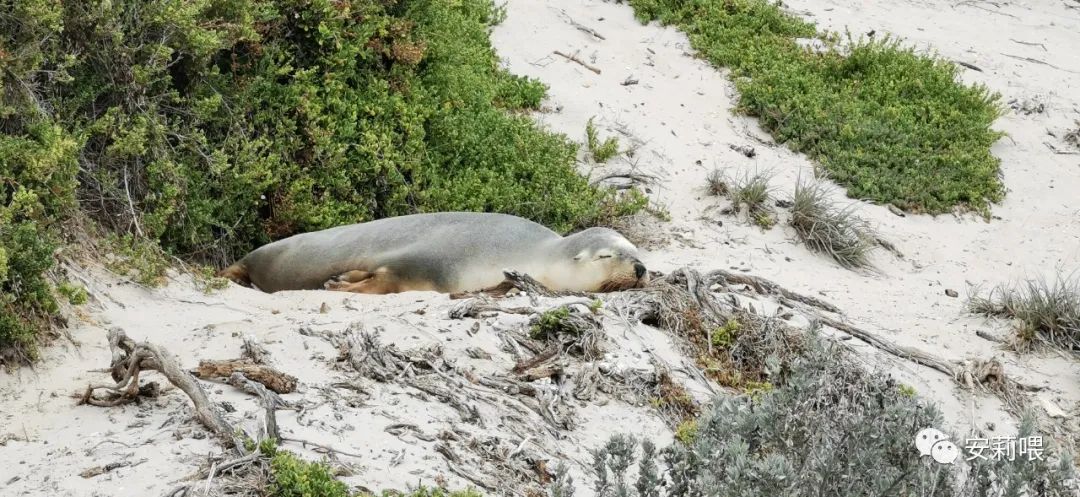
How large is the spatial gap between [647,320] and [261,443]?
3.01 m

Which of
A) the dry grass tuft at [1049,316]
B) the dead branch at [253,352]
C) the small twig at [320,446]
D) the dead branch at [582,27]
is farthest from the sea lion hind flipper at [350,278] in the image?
the dead branch at [582,27]

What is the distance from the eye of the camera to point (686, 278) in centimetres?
736

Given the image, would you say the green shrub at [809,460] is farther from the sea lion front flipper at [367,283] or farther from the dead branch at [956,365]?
the sea lion front flipper at [367,283]

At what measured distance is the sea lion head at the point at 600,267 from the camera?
7.44 meters

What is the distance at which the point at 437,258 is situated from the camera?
7301mm

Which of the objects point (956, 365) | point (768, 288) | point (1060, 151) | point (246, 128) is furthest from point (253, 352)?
point (1060, 151)

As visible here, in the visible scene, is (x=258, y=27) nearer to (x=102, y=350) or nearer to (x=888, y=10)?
(x=102, y=350)

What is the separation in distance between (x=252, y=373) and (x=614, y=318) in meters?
2.23

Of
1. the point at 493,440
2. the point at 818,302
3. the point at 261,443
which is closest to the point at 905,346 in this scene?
the point at 818,302

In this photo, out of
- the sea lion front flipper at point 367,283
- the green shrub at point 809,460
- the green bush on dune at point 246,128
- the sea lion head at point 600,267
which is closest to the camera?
the green shrub at point 809,460

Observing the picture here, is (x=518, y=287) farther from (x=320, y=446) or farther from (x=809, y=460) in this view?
(x=809, y=460)

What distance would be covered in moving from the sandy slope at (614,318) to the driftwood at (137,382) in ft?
0.21

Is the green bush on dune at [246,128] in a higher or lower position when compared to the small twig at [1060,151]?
higher

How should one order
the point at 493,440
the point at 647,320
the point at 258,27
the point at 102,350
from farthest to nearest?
the point at 258,27, the point at 647,320, the point at 102,350, the point at 493,440
